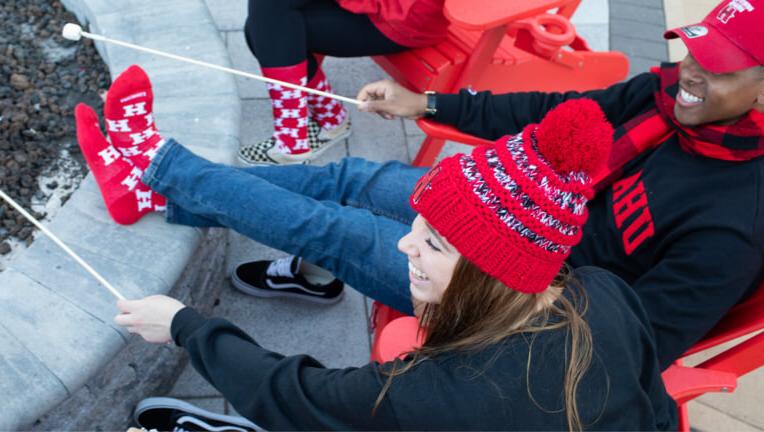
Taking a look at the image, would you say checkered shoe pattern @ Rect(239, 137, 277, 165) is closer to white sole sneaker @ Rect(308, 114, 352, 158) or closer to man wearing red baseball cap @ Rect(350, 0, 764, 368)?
white sole sneaker @ Rect(308, 114, 352, 158)

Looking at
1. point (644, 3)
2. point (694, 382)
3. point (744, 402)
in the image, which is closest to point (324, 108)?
point (694, 382)

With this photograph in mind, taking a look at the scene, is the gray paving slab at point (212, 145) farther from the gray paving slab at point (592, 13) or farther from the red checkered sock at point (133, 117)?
the gray paving slab at point (592, 13)

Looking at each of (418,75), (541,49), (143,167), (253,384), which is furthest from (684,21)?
(253,384)

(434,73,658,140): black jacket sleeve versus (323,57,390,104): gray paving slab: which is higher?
(434,73,658,140): black jacket sleeve

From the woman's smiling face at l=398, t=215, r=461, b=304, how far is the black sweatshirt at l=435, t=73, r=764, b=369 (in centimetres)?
54

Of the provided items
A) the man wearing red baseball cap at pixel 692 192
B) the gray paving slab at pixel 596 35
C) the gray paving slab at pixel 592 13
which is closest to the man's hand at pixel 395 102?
the man wearing red baseball cap at pixel 692 192

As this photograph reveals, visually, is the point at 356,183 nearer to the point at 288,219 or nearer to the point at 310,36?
the point at 288,219

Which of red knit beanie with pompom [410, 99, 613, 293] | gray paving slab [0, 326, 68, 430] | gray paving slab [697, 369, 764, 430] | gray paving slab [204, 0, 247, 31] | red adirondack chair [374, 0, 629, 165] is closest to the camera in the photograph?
red knit beanie with pompom [410, 99, 613, 293]

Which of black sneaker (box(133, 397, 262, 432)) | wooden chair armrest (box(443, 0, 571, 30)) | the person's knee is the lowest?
black sneaker (box(133, 397, 262, 432))

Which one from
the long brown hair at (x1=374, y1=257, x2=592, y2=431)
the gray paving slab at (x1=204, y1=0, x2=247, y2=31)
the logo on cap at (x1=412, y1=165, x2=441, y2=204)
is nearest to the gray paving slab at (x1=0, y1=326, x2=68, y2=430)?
the long brown hair at (x1=374, y1=257, x2=592, y2=431)

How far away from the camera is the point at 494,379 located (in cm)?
110

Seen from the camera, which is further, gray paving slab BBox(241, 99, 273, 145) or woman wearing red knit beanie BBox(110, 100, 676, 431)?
gray paving slab BBox(241, 99, 273, 145)

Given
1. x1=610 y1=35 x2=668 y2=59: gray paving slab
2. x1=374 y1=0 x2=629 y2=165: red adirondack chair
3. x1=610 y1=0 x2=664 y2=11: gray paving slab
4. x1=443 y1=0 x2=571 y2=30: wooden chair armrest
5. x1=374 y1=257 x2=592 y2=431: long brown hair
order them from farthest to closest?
x1=610 y1=0 x2=664 y2=11: gray paving slab → x1=610 y1=35 x2=668 y2=59: gray paving slab → x1=374 y1=0 x2=629 y2=165: red adirondack chair → x1=443 y1=0 x2=571 y2=30: wooden chair armrest → x1=374 y1=257 x2=592 y2=431: long brown hair

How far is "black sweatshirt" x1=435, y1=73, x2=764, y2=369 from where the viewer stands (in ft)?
4.66
